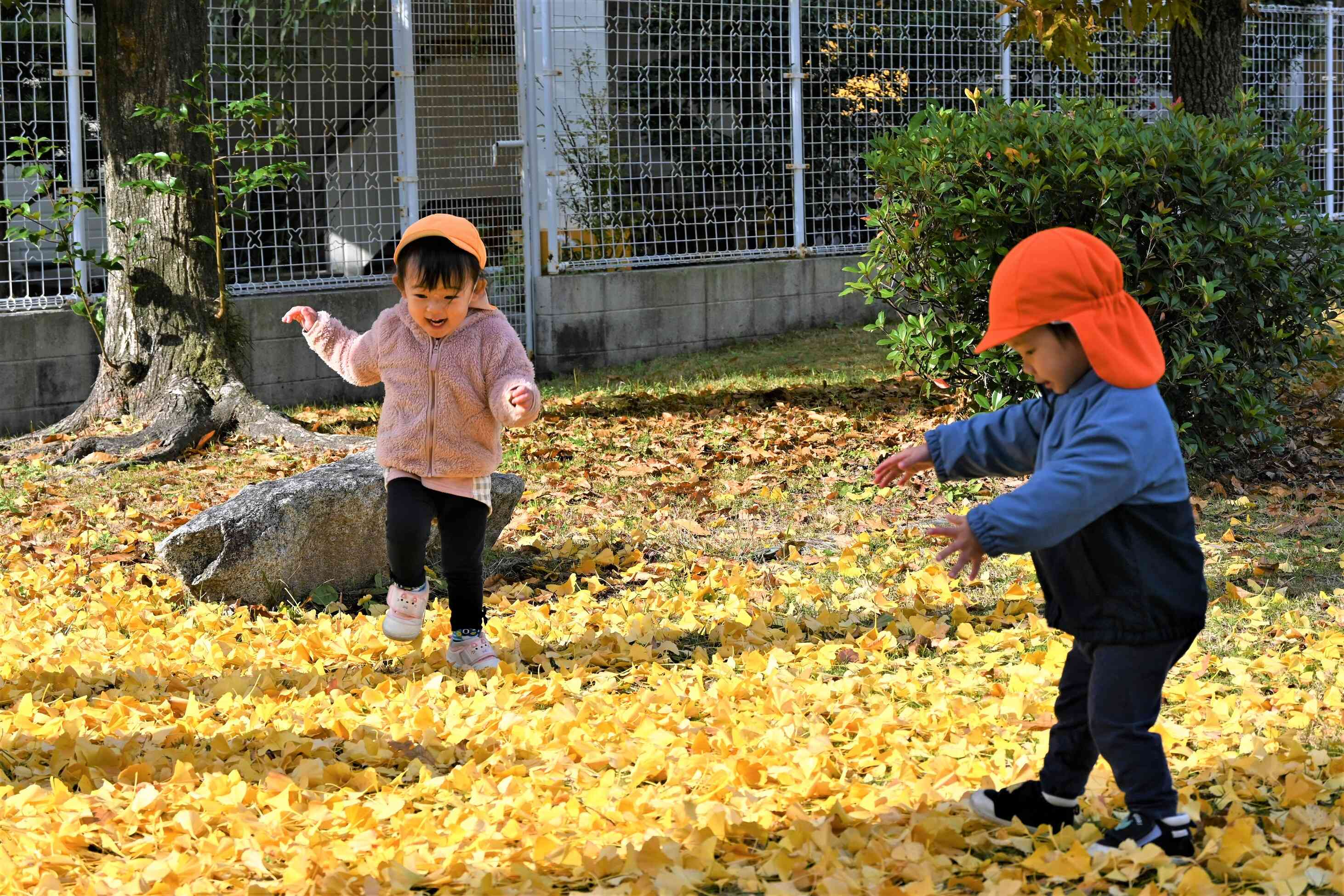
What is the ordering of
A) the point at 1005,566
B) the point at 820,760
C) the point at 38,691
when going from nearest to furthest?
1. the point at 820,760
2. the point at 38,691
3. the point at 1005,566

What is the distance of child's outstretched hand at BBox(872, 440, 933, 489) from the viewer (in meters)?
3.04

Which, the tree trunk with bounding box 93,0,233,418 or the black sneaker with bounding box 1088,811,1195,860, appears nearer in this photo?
the black sneaker with bounding box 1088,811,1195,860

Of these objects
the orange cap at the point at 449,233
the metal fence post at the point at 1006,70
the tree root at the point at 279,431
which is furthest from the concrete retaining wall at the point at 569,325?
the orange cap at the point at 449,233

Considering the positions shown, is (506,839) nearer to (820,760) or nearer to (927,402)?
(820,760)

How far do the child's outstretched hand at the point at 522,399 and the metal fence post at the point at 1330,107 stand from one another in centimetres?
1206

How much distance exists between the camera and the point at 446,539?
4.42m

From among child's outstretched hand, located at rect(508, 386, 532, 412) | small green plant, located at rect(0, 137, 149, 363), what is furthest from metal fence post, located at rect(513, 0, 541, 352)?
child's outstretched hand, located at rect(508, 386, 532, 412)

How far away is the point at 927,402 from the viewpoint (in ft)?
28.2

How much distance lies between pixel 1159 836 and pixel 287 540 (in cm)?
329

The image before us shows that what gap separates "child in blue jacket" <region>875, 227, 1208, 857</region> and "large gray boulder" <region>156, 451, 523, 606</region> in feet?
8.84

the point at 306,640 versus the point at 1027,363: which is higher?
the point at 1027,363

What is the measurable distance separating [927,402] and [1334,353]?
237 cm

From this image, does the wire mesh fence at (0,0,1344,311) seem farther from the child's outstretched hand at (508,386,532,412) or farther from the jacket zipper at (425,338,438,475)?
the child's outstretched hand at (508,386,532,412)

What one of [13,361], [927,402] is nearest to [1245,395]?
[927,402]
